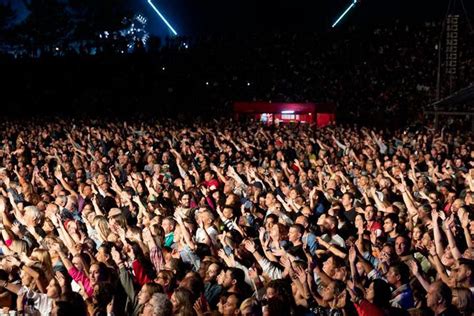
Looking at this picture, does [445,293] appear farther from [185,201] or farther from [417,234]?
[185,201]

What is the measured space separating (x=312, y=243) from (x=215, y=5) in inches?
1247

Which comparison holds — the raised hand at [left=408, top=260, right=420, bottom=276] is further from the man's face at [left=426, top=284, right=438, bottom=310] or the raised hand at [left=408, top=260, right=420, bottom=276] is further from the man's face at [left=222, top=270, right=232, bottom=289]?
the man's face at [left=222, top=270, right=232, bottom=289]

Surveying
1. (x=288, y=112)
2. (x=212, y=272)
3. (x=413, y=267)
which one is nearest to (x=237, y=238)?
(x=212, y=272)

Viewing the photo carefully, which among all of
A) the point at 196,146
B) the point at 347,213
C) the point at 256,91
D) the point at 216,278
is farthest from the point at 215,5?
the point at 216,278

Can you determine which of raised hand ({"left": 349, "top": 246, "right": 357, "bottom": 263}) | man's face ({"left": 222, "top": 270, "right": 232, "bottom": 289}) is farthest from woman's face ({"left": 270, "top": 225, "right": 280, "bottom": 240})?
man's face ({"left": 222, "top": 270, "right": 232, "bottom": 289})

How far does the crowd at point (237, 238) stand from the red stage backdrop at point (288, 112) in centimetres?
1180

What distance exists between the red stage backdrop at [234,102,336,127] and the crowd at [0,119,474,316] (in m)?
11.8

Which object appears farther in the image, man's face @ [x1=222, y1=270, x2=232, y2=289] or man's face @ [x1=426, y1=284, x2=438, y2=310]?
man's face @ [x1=222, y1=270, x2=232, y2=289]

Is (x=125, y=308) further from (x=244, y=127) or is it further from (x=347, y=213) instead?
(x=244, y=127)

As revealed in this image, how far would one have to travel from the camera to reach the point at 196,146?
44.0 ft

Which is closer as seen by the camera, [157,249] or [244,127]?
[157,249]

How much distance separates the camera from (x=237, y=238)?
20.6 ft

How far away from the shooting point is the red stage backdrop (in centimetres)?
2367

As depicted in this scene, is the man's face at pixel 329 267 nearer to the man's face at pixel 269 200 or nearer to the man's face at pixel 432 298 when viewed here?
the man's face at pixel 432 298
